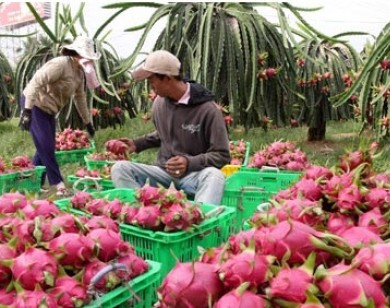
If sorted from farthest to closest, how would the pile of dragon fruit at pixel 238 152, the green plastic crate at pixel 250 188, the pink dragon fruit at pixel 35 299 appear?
the pile of dragon fruit at pixel 238 152, the green plastic crate at pixel 250 188, the pink dragon fruit at pixel 35 299

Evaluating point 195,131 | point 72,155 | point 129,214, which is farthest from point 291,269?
point 72,155

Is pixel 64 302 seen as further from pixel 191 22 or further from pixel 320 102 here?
pixel 320 102

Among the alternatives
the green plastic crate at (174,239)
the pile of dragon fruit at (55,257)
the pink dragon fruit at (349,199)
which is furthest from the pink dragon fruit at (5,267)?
the pink dragon fruit at (349,199)

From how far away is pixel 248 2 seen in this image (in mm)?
5840

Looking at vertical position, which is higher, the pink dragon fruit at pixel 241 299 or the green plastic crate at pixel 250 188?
the pink dragon fruit at pixel 241 299

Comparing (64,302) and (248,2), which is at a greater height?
(248,2)

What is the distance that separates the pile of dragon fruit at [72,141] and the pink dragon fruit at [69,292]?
14.4ft

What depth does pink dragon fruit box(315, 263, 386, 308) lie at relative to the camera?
92cm

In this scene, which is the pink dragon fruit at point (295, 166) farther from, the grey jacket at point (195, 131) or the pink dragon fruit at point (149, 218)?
the pink dragon fruit at point (149, 218)

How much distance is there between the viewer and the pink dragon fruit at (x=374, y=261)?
100cm

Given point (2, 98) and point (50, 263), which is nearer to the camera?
point (50, 263)

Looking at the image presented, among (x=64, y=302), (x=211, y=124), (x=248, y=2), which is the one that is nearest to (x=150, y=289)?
(x=64, y=302)

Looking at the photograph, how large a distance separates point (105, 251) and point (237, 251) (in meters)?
0.47

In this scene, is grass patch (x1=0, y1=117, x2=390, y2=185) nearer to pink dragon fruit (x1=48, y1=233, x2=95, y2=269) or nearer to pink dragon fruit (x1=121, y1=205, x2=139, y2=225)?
pink dragon fruit (x1=121, y1=205, x2=139, y2=225)
